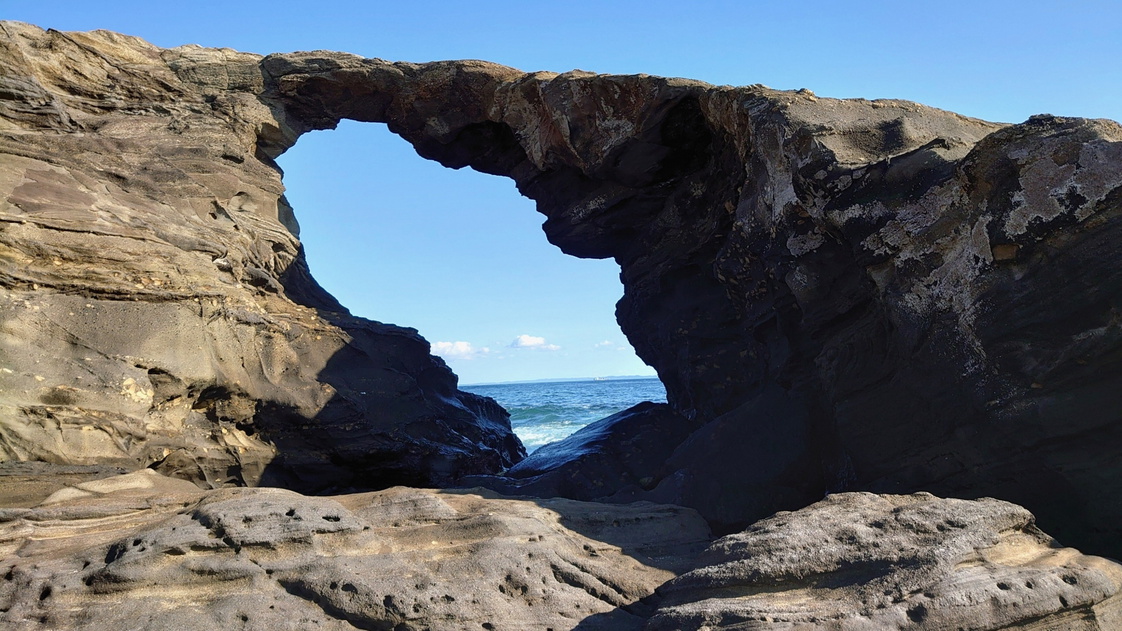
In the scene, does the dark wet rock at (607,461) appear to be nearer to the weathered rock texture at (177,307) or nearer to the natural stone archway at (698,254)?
the natural stone archway at (698,254)

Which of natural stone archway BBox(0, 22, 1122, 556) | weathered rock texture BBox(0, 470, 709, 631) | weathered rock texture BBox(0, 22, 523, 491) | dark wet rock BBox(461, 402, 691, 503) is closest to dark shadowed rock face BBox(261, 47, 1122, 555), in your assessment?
natural stone archway BBox(0, 22, 1122, 556)

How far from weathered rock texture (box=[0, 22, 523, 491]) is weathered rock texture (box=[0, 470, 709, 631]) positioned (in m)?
1.34

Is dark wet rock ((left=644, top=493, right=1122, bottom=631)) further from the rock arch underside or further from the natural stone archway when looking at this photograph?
the natural stone archway

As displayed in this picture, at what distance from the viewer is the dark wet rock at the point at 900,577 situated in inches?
152

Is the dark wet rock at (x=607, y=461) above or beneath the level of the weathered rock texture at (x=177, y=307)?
beneath

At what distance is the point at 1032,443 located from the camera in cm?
587

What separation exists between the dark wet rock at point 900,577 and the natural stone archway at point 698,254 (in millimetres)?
1700

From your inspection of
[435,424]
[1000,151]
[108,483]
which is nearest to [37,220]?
[108,483]

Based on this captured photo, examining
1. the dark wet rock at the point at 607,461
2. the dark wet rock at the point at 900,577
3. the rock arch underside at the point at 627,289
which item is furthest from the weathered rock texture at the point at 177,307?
the dark wet rock at the point at 900,577

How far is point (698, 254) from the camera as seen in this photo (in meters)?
10.8

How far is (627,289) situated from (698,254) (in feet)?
6.97

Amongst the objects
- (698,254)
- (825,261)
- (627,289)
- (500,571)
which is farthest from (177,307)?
(627,289)

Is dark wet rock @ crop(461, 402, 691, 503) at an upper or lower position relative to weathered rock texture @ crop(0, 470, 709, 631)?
lower

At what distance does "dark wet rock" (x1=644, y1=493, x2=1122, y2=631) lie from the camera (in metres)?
3.87
